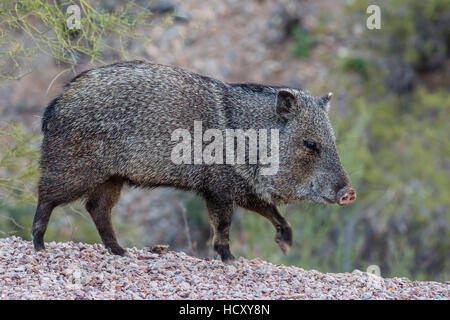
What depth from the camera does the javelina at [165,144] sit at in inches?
222

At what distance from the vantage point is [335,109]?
15.2 meters

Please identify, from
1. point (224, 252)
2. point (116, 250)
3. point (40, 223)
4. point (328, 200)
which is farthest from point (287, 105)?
point (40, 223)

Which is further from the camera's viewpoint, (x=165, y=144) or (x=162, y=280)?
(x=165, y=144)

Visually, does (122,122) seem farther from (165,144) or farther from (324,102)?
(324,102)

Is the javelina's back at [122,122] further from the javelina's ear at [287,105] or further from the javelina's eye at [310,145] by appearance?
Result: the javelina's eye at [310,145]

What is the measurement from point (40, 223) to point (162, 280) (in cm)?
119

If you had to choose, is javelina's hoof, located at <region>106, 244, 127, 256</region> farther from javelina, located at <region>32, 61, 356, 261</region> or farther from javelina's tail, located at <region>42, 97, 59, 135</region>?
javelina's tail, located at <region>42, 97, 59, 135</region>

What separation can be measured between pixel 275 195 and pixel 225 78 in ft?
34.9

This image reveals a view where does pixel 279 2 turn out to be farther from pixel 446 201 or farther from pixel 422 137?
pixel 446 201

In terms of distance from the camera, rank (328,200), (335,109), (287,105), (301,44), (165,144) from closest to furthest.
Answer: (328,200) < (165,144) < (287,105) < (335,109) < (301,44)

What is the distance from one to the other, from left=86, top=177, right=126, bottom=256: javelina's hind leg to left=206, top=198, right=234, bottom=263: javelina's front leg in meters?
0.81
